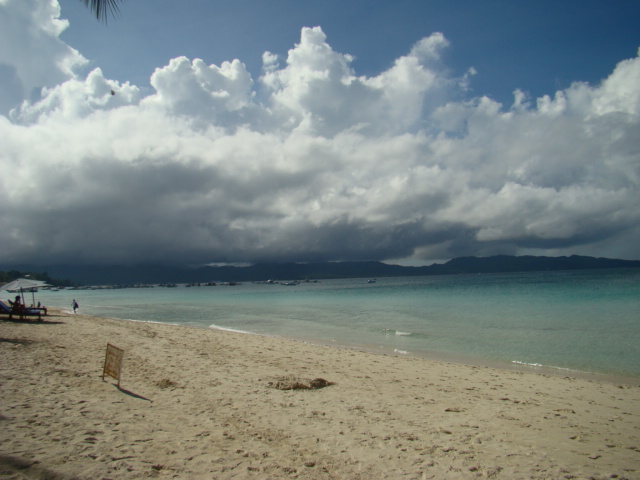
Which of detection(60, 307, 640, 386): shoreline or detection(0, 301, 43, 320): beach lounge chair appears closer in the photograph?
detection(60, 307, 640, 386): shoreline

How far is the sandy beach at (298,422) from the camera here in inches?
212

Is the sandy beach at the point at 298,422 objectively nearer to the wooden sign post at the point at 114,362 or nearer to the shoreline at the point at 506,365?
the wooden sign post at the point at 114,362

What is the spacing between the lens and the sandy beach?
212 inches

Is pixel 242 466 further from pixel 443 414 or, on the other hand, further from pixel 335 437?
pixel 443 414

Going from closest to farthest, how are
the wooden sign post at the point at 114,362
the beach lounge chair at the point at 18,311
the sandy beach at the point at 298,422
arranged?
the sandy beach at the point at 298,422
the wooden sign post at the point at 114,362
the beach lounge chair at the point at 18,311

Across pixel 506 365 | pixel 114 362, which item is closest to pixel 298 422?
pixel 114 362

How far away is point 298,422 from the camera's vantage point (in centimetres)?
739

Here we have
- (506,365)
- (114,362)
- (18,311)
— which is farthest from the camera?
(18,311)

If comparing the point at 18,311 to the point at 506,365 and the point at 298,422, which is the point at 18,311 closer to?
the point at 298,422

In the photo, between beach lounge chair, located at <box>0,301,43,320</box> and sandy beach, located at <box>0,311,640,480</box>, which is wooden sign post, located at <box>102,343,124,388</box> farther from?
beach lounge chair, located at <box>0,301,43,320</box>

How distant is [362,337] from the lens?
24156mm

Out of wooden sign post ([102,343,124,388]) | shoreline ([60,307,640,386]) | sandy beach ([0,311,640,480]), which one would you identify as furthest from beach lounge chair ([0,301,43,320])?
shoreline ([60,307,640,386])

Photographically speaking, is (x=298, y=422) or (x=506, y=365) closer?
(x=298, y=422)

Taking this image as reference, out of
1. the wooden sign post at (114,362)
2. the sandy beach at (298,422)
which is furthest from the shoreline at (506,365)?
the wooden sign post at (114,362)
